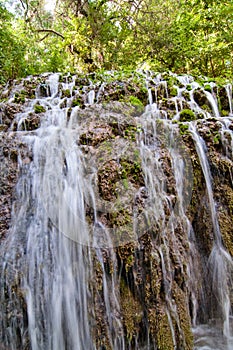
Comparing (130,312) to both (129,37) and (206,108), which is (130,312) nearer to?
(206,108)

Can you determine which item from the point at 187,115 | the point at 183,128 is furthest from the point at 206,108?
the point at 183,128

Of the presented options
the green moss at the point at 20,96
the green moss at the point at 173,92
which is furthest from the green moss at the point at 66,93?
the green moss at the point at 173,92

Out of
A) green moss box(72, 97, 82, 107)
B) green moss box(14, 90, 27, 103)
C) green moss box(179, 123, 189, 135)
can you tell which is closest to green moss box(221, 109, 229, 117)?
green moss box(179, 123, 189, 135)

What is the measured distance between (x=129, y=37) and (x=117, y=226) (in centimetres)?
918

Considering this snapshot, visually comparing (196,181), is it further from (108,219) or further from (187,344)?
(187,344)

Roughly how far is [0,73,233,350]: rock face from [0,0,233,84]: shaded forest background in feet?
15.3

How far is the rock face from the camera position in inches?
113

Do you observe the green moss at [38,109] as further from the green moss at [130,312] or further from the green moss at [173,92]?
the green moss at [130,312]

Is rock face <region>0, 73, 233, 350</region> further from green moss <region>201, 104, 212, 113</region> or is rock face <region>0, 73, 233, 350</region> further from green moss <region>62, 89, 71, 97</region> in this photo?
green moss <region>62, 89, 71, 97</region>

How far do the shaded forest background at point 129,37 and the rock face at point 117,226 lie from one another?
4.67m

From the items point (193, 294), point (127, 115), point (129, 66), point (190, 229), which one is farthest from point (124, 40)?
point (193, 294)

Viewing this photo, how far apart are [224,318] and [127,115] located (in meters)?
3.10

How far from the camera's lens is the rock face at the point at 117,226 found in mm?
2873

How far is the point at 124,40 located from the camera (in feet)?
33.5
